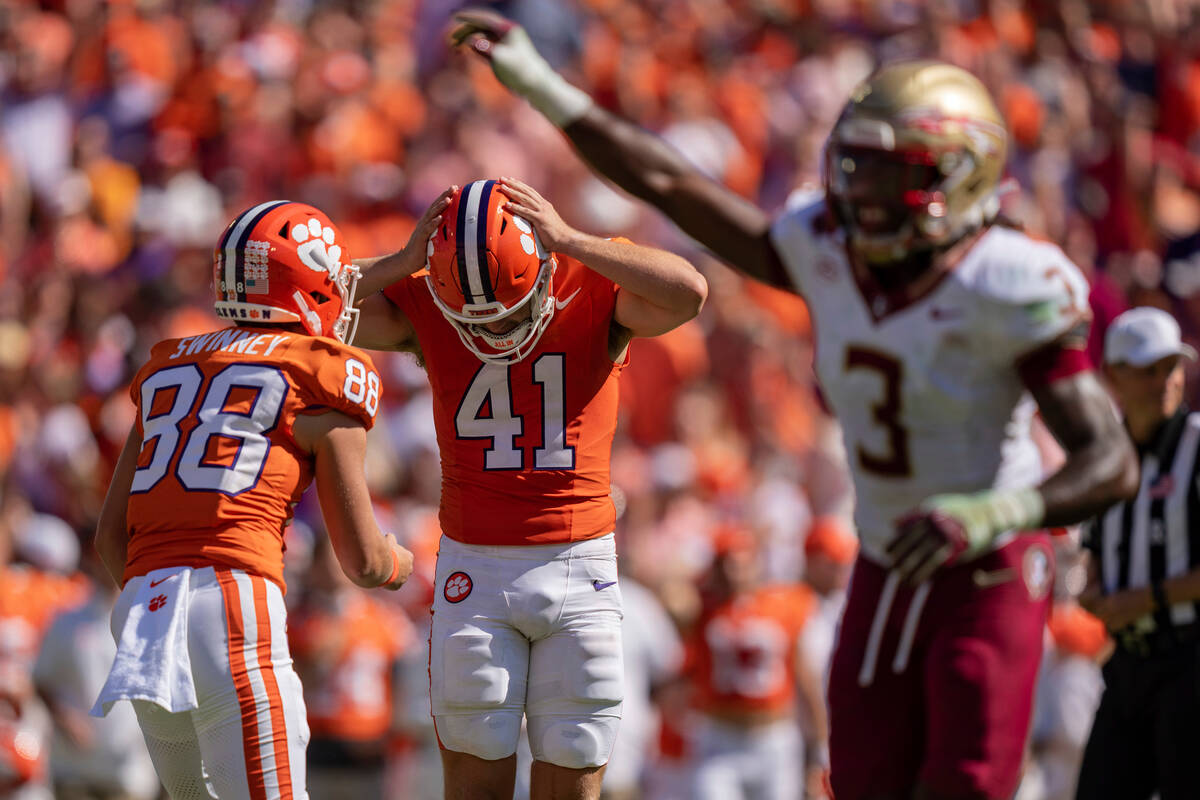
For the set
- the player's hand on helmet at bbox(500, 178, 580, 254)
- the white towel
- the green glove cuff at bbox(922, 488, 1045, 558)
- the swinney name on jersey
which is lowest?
the white towel

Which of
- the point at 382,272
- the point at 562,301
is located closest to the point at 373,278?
the point at 382,272

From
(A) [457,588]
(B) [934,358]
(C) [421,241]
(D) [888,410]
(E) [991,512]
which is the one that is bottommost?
(A) [457,588]

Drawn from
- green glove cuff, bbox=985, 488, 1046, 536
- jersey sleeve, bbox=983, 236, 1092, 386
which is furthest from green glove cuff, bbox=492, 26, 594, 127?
green glove cuff, bbox=985, 488, 1046, 536

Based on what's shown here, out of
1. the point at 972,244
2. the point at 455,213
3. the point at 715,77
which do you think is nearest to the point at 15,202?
the point at 715,77

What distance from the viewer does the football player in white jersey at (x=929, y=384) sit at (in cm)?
383

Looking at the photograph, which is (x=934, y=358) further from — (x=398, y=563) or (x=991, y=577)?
(x=398, y=563)

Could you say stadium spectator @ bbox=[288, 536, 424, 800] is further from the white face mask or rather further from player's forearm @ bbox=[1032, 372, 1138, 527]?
player's forearm @ bbox=[1032, 372, 1138, 527]

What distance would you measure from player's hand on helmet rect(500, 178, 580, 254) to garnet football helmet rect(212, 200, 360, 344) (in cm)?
51

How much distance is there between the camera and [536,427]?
4836 mm

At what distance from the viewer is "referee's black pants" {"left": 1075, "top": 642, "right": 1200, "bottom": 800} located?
5.30 metres

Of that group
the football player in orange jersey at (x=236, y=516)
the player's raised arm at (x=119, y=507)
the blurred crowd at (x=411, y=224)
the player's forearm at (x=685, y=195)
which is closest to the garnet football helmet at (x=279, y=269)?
the football player in orange jersey at (x=236, y=516)

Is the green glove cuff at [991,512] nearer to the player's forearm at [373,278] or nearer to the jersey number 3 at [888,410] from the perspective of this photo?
the jersey number 3 at [888,410]

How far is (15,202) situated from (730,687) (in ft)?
20.0

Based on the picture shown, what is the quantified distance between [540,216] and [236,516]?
46.9 inches
